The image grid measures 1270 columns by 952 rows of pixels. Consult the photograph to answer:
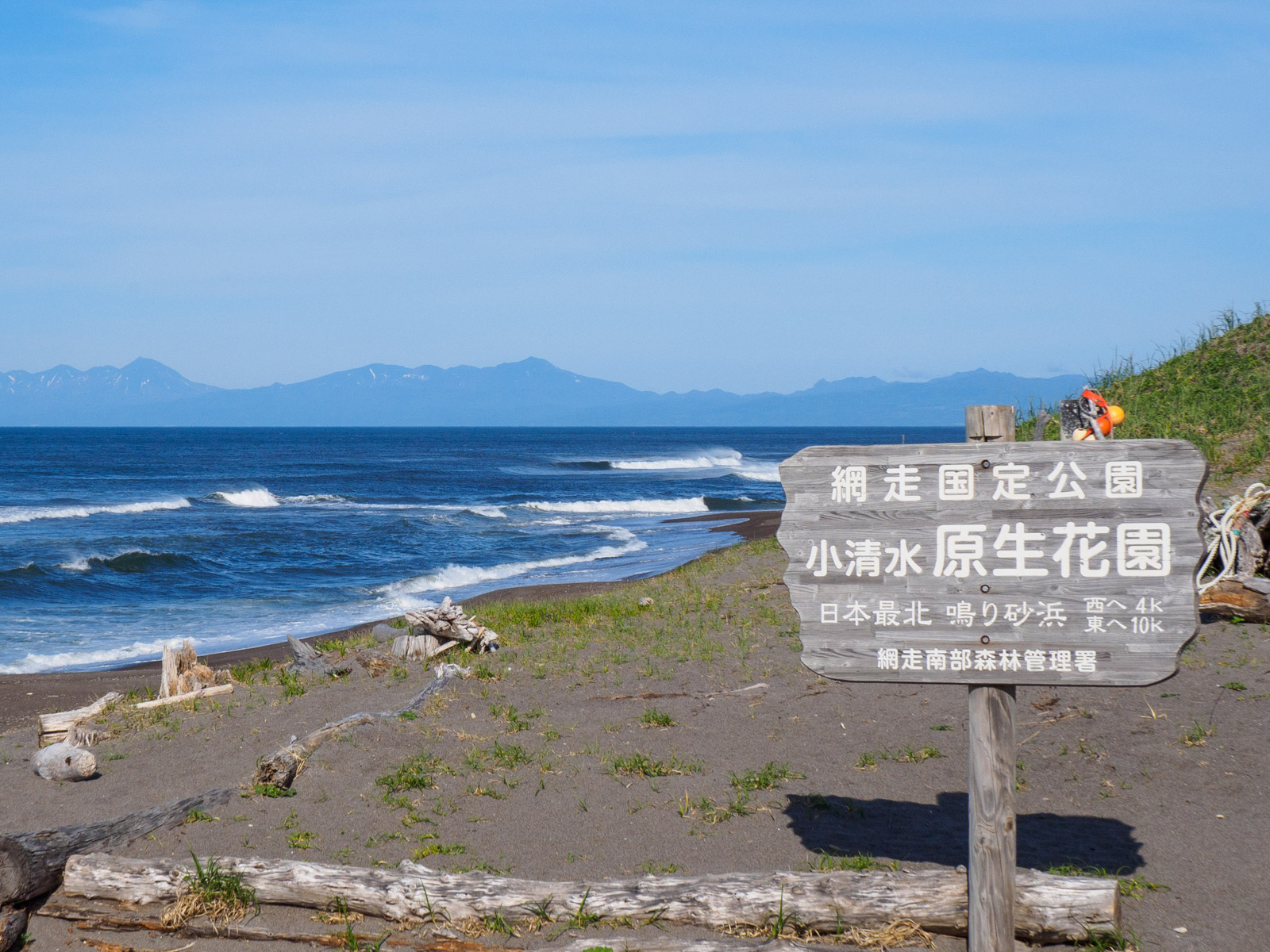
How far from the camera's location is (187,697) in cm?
905

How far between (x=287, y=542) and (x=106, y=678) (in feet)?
55.0

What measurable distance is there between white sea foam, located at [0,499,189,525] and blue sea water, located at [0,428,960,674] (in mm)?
108

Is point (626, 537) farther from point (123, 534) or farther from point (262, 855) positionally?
point (262, 855)

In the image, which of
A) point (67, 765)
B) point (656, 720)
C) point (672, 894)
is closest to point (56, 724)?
point (67, 765)

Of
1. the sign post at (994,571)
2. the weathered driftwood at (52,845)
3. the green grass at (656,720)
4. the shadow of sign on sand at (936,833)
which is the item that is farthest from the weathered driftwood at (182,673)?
the sign post at (994,571)

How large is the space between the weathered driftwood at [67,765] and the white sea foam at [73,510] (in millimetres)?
32772

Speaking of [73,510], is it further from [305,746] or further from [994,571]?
[994,571]

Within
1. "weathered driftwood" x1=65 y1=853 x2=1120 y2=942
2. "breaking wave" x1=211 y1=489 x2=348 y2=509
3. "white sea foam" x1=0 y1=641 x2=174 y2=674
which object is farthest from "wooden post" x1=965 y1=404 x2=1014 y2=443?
"breaking wave" x1=211 y1=489 x2=348 y2=509

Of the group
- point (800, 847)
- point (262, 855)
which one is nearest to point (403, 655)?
point (262, 855)

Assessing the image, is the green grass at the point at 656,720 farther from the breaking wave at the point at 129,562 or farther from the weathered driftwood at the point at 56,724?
the breaking wave at the point at 129,562

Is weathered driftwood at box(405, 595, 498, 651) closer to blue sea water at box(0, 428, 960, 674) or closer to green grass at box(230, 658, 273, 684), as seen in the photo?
green grass at box(230, 658, 273, 684)

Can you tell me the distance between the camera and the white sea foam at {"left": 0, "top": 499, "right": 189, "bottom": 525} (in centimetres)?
3606

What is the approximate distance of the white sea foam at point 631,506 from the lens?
41.6 meters

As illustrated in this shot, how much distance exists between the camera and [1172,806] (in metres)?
5.11
